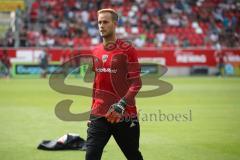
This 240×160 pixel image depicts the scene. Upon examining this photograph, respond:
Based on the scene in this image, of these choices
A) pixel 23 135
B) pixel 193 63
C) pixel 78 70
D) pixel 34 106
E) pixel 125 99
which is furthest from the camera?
pixel 193 63

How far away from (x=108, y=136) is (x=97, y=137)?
0.19m

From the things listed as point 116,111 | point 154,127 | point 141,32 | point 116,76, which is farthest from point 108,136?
point 141,32

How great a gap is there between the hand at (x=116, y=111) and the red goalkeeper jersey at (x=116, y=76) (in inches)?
3.4

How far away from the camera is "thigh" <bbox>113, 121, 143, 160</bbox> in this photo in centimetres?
722

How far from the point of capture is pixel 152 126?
50.9 ft

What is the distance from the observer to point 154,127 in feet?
50.1

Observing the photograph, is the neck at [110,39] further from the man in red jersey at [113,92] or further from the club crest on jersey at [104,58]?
the club crest on jersey at [104,58]

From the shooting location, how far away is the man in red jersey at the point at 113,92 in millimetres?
7109

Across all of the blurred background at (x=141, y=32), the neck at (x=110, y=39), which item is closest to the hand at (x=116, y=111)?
the neck at (x=110, y=39)

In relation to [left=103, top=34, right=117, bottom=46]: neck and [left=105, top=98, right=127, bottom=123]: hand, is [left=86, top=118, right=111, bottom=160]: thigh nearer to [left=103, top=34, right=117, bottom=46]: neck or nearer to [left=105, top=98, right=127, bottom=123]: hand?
[left=105, top=98, right=127, bottom=123]: hand

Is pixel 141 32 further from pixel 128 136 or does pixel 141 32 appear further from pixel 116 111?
pixel 116 111

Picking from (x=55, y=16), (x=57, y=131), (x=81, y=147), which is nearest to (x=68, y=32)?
(x=55, y=16)

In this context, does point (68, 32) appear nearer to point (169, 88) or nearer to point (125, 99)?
point (169, 88)

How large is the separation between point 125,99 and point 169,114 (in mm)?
11134
